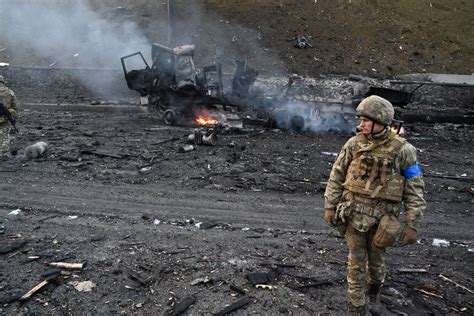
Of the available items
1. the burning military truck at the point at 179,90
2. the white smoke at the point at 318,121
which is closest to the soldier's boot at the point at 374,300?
the white smoke at the point at 318,121

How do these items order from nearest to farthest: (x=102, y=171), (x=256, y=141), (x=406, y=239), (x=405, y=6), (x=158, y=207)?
(x=406, y=239), (x=158, y=207), (x=102, y=171), (x=256, y=141), (x=405, y=6)

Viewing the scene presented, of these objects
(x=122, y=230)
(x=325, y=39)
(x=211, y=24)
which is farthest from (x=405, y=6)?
(x=122, y=230)

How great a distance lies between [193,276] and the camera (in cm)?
508

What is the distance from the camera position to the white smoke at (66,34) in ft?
58.4

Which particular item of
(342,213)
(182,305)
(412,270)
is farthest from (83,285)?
(412,270)

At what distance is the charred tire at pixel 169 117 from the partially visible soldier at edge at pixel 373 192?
832 centimetres

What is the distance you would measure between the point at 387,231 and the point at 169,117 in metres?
8.99

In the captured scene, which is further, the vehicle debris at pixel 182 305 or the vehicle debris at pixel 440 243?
the vehicle debris at pixel 440 243

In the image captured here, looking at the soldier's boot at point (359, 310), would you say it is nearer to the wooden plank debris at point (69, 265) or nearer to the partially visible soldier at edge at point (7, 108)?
the wooden plank debris at point (69, 265)

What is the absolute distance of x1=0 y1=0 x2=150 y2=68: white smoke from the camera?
17812 mm

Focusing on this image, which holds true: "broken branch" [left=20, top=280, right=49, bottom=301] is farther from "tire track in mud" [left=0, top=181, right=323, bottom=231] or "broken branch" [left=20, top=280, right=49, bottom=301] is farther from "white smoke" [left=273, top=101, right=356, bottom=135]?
"white smoke" [left=273, top=101, right=356, bottom=135]

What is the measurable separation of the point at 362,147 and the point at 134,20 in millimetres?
17814

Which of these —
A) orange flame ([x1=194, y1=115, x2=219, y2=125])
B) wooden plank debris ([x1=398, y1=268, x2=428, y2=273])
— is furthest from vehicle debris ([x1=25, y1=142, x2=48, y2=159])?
wooden plank debris ([x1=398, y1=268, x2=428, y2=273])

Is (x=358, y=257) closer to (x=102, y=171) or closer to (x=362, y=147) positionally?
(x=362, y=147)
